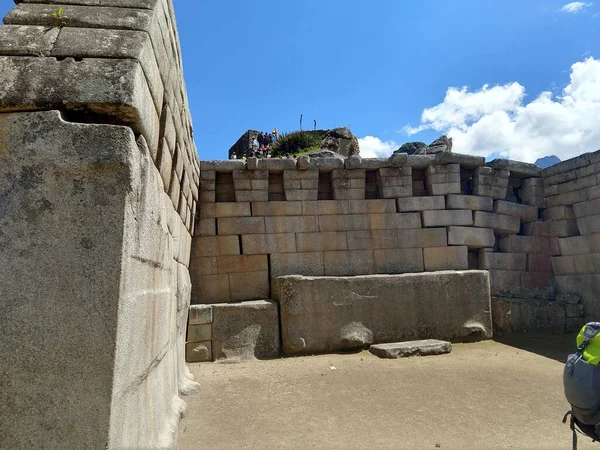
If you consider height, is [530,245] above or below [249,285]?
above

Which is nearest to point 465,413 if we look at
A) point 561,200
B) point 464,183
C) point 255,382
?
point 255,382

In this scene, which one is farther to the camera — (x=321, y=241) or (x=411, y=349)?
(x=321, y=241)

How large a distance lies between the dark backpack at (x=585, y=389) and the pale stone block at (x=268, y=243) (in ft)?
17.7

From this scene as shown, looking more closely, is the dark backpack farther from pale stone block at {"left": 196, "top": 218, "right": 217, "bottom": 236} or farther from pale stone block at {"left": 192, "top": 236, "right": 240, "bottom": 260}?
pale stone block at {"left": 196, "top": 218, "right": 217, "bottom": 236}

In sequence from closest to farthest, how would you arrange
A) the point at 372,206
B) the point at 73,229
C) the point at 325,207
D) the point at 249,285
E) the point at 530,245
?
the point at 73,229 → the point at 249,285 → the point at 325,207 → the point at 372,206 → the point at 530,245

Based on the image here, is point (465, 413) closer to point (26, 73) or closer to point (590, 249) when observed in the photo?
point (26, 73)

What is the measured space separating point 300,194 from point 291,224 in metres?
0.59

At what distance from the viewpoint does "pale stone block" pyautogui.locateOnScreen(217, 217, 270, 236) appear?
26.0 ft

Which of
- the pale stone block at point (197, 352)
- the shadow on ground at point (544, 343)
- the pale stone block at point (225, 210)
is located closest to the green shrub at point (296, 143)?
the pale stone block at point (225, 210)

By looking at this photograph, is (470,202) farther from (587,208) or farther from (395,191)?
(587,208)

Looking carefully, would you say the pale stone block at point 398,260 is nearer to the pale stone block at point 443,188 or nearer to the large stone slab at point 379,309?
the large stone slab at point 379,309

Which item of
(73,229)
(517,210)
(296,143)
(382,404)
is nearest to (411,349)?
(382,404)

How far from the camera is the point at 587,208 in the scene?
8.90 meters

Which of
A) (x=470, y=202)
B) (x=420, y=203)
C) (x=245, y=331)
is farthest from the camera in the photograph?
(x=470, y=202)
